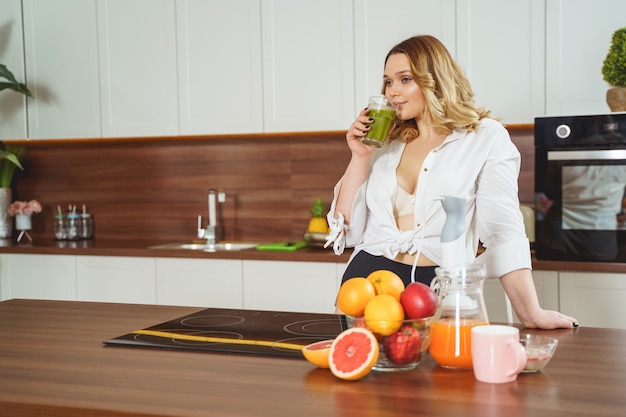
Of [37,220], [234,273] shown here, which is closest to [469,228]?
[234,273]

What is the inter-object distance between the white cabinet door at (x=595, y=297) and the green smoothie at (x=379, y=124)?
1.36 m

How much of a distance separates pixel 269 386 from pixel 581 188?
2.06 m

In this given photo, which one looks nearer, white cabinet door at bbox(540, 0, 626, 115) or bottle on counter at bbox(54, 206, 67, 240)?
white cabinet door at bbox(540, 0, 626, 115)

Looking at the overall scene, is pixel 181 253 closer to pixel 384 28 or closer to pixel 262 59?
pixel 262 59

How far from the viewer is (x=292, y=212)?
3.88m

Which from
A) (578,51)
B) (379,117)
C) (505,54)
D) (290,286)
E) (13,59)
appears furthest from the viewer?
(13,59)

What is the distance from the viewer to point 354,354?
48.8 inches

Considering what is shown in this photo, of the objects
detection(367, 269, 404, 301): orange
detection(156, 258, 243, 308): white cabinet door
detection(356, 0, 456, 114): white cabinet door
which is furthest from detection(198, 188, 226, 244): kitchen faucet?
detection(367, 269, 404, 301): orange

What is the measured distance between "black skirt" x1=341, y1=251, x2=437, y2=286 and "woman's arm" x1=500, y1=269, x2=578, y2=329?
0.86 ft

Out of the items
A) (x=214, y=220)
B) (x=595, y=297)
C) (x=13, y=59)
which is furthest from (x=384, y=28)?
(x=13, y=59)

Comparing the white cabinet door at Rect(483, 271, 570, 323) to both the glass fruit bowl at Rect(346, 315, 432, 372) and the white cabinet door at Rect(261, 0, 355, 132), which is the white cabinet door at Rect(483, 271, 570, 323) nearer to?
the white cabinet door at Rect(261, 0, 355, 132)

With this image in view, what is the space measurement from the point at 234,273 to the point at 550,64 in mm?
1673

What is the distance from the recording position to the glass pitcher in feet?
4.14

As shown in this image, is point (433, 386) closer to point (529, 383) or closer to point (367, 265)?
point (529, 383)
